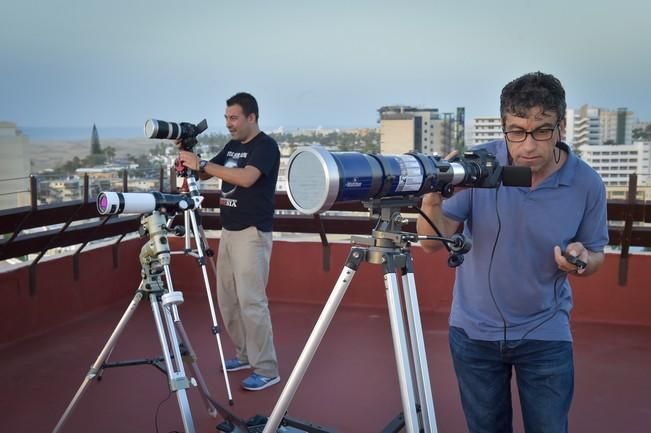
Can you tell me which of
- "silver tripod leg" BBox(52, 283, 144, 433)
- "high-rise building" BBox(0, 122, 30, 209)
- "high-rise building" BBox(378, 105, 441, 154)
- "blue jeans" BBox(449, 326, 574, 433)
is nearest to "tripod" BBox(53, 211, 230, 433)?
"silver tripod leg" BBox(52, 283, 144, 433)

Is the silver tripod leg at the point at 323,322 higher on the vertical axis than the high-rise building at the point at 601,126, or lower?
lower

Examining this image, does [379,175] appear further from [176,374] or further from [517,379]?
[176,374]

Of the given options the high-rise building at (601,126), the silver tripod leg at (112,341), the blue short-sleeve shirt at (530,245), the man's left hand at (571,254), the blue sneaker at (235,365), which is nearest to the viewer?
the man's left hand at (571,254)

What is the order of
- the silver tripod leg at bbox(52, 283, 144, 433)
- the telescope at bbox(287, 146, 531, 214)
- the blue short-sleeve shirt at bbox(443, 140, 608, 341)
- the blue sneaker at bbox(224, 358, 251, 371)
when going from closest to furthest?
the telescope at bbox(287, 146, 531, 214)
the blue short-sleeve shirt at bbox(443, 140, 608, 341)
the silver tripod leg at bbox(52, 283, 144, 433)
the blue sneaker at bbox(224, 358, 251, 371)

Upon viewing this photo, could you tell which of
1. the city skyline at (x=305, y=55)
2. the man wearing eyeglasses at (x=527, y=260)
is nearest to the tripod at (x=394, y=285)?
the man wearing eyeglasses at (x=527, y=260)

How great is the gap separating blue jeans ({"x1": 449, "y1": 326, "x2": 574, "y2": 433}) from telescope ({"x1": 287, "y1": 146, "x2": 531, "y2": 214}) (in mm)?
415

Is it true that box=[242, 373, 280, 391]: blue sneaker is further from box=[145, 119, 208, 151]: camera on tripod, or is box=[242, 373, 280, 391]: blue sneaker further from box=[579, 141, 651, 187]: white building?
box=[579, 141, 651, 187]: white building

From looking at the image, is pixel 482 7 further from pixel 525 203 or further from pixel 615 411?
pixel 525 203

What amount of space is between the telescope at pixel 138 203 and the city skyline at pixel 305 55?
15.0 ft

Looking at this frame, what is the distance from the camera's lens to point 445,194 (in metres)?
1.37

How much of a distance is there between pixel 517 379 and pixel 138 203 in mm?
1322

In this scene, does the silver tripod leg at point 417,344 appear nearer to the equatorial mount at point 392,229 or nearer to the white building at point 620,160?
the equatorial mount at point 392,229

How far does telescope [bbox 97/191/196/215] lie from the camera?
2.11 meters

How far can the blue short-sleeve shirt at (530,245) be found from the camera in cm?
153
